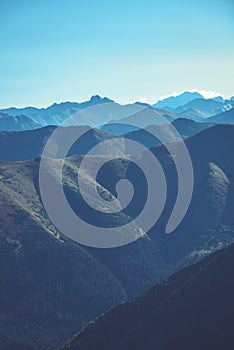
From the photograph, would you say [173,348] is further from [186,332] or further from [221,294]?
[221,294]

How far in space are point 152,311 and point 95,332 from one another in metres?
25.9

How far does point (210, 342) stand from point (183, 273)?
2080 inches

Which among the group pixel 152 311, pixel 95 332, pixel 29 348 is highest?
pixel 152 311

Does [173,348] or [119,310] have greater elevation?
[173,348]

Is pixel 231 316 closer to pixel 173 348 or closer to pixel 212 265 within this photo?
pixel 173 348

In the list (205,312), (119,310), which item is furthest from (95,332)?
(205,312)

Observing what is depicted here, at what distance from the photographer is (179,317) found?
13075 centimetres

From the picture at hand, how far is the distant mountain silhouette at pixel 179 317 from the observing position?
390 ft

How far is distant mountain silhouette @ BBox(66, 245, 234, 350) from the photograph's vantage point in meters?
119

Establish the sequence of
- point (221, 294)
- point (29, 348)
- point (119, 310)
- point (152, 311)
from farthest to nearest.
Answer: point (29, 348), point (119, 310), point (152, 311), point (221, 294)

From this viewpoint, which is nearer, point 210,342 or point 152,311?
point 210,342

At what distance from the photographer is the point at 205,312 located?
12744cm

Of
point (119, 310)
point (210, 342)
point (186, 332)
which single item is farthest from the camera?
point (119, 310)

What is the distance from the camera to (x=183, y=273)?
166125 mm
